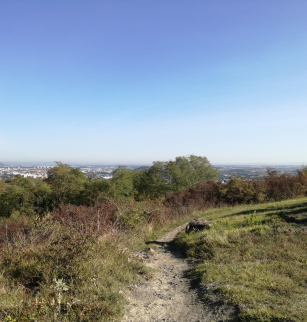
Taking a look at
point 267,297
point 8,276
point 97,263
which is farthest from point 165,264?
point 8,276

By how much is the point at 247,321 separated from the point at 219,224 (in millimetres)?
6486

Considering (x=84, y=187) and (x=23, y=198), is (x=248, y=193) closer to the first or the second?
(x=84, y=187)

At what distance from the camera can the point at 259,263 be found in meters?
5.67

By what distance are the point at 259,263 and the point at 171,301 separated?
2.64m

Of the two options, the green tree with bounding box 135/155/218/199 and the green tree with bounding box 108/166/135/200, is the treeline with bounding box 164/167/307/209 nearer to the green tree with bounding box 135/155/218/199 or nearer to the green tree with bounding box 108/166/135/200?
the green tree with bounding box 108/166/135/200

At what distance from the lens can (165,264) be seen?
682cm

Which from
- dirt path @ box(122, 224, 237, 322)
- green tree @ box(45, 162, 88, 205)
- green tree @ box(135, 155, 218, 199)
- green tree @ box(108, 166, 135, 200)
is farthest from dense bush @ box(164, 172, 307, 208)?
green tree @ box(45, 162, 88, 205)

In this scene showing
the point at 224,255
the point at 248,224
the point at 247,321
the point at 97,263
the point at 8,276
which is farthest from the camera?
the point at 248,224

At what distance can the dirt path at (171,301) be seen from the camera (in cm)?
389

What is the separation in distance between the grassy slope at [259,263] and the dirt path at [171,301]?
1.17 ft

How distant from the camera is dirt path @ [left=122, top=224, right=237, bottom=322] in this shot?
153 inches

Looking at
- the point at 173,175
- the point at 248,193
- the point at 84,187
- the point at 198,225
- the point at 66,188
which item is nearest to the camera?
the point at 198,225

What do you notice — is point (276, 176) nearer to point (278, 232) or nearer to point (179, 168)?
point (278, 232)

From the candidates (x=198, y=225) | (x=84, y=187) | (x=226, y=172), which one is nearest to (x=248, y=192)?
(x=198, y=225)
